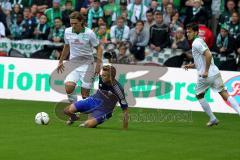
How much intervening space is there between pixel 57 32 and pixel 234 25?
5427 mm

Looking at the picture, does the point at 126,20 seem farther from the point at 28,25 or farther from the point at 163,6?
the point at 28,25

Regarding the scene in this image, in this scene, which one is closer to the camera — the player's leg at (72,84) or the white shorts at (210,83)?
the player's leg at (72,84)

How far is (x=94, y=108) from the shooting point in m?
15.3

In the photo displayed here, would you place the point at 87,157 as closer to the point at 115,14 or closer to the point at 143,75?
the point at 143,75

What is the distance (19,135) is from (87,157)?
2773mm

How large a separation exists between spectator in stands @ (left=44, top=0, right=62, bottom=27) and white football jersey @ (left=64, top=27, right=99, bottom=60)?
9139 millimetres

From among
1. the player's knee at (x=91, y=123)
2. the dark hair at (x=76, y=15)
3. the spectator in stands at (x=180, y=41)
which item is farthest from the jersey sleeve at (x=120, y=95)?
the spectator in stands at (x=180, y=41)

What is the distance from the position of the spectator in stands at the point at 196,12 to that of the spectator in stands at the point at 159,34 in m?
0.92

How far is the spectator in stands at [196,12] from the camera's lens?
80.1ft

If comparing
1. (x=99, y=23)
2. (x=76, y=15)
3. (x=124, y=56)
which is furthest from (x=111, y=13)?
(x=76, y=15)

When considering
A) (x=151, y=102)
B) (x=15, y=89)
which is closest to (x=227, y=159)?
(x=151, y=102)

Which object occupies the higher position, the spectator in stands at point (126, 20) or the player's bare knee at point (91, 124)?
the player's bare knee at point (91, 124)

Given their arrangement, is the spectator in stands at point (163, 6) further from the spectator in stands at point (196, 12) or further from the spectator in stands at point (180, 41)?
the spectator in stands at point (180, 41)

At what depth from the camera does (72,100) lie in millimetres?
16906
